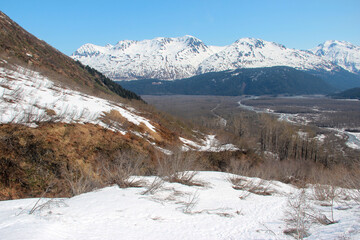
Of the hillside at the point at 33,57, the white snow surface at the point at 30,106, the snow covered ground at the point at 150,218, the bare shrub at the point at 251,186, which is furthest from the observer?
the hillside at the point at 33,57

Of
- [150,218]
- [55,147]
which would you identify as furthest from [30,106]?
[150,218]

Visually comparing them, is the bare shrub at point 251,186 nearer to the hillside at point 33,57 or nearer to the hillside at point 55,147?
the hillside at point 55,147

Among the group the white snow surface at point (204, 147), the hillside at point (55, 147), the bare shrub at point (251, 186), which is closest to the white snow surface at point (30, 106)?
the hillside at point (55, 147)

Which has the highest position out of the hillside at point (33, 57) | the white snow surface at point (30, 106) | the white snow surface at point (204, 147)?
the hillside at point (33, 57)

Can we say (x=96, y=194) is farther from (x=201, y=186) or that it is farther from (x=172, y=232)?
(x=201, y=186)

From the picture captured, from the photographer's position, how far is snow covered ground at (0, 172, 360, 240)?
12.5 ft

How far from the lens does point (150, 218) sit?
4.84 meters

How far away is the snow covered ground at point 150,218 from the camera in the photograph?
3.82 m

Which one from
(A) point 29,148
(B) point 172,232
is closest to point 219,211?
(B) point 172,232

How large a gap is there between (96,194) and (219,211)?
3509mm

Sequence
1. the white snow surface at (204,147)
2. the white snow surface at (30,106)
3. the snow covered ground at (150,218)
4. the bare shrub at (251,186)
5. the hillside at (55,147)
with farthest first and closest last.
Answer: the white snow surface at (204,147) → the white snow surface at (30,106) → the bare shrub at (251,186) → the hillside at (55,147) → the snow covered ground at (150,218)

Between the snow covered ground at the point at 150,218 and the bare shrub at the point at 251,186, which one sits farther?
the bare shrub at the point at 251,186

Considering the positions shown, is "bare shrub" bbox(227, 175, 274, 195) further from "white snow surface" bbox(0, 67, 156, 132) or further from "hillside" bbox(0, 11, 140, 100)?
A: "hillside" bbox(0, 11, 140, 100)

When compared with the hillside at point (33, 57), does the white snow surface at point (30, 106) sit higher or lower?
lower
